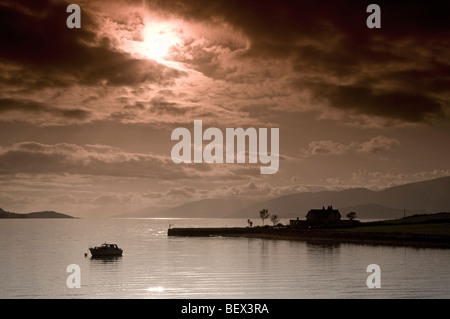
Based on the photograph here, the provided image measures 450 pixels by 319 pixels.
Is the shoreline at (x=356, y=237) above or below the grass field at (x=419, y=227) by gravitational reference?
below

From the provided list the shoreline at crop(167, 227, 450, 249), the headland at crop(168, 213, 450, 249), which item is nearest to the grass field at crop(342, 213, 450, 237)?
the headland at crop(168, 213, 450, 249)

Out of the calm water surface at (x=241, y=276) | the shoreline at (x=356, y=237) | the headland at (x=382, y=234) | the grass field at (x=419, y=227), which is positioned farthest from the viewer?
the grass field at (x=419, y=227)

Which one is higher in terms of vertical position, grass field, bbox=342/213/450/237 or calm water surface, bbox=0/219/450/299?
grass field, bbox=342/213/450/237

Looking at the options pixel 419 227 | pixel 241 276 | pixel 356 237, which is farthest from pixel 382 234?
pixel 241 276

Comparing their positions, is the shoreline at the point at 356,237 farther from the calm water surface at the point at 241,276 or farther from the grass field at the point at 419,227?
the calm water surface at the point at 241,276

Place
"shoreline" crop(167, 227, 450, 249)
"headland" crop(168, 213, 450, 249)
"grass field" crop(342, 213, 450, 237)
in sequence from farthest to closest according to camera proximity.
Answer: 1. "grass field" crop(342, 213, 450, 237)
2. "headland" crop(168, 213, 450, 249)
3. "shoreline" crop(167, 227, 450, 249)

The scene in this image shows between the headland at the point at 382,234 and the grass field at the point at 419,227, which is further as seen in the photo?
the grass field at the point at 419,227

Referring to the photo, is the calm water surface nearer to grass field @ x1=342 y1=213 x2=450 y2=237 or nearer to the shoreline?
the shoreline

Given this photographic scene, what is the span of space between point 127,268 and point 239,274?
23247mm

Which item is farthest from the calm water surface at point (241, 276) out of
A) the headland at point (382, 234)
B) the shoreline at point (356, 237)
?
the headland at point (382, 234)

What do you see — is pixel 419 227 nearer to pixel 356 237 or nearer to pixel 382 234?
pixel 382 234
